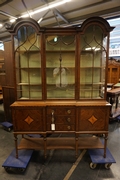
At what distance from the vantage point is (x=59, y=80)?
211 cm

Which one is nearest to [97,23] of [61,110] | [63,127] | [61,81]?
[61,81]

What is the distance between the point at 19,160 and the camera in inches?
73.3

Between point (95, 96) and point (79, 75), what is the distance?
1.60 ft

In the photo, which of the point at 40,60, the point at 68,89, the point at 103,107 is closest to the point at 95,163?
the point at 103,107

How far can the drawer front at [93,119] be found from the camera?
1837mm

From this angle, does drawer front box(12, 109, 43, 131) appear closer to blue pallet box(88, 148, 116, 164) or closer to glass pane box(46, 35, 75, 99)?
glass pane box(46, 35, 75, 99)

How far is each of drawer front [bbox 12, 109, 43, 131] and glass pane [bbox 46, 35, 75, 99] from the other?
0.37 m

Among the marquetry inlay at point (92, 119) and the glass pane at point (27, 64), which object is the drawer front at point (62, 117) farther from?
the glass pane at point (27, 64)

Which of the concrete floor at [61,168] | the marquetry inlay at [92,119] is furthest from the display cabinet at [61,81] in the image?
the concrete floor at [61,168]

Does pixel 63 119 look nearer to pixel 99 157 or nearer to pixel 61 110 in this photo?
pixel 61 110

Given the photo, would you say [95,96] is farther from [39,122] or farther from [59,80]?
[39,122]

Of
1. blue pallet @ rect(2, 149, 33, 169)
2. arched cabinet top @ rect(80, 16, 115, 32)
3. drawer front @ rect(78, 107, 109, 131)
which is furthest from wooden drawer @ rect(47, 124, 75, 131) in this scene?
arched cabinet top @ rect(80, 16, 115, 32)

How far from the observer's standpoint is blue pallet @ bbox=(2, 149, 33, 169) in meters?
1.75

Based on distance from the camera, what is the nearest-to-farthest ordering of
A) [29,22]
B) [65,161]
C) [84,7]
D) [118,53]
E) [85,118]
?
[29,22], [85,118], [65,161], [84,7], [118,53]
